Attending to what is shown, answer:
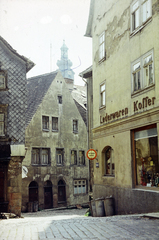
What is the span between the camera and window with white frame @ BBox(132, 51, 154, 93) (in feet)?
44.9

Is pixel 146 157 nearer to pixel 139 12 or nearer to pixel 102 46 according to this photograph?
pixel 139 12

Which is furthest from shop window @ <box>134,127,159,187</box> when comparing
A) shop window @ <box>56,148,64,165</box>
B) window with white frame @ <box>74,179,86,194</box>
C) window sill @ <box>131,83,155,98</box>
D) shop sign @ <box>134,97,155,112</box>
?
window with white frame @ <box>74,179,86,194</box>

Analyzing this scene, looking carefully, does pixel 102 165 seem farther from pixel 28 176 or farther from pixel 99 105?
pixel 28 176

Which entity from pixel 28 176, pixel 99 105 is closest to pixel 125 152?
pixel 99 105

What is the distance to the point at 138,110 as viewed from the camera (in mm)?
14398

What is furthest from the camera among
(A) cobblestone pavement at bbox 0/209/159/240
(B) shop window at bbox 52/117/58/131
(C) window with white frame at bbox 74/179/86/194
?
(C) window with white frame at bbox 74/179/86/194

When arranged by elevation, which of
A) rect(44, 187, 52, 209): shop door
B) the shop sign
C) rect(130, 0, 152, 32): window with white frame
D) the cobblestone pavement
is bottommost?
rect(44, 187, 52, 209): shop door

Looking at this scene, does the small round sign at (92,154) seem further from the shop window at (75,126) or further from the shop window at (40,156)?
the shop window at (75,126)

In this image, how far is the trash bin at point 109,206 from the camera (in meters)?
15.6

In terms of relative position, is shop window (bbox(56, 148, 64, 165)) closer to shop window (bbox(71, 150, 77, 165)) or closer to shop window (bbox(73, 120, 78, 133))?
shop window (bbox(71, 150, 77, 165))

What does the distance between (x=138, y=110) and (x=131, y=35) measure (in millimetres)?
3678

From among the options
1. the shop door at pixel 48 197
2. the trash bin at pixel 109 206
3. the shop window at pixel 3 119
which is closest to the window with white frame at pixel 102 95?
the trash bin at pixel 109 206

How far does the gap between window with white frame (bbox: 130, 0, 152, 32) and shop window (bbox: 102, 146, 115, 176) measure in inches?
255

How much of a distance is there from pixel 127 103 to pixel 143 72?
1.82 meters
